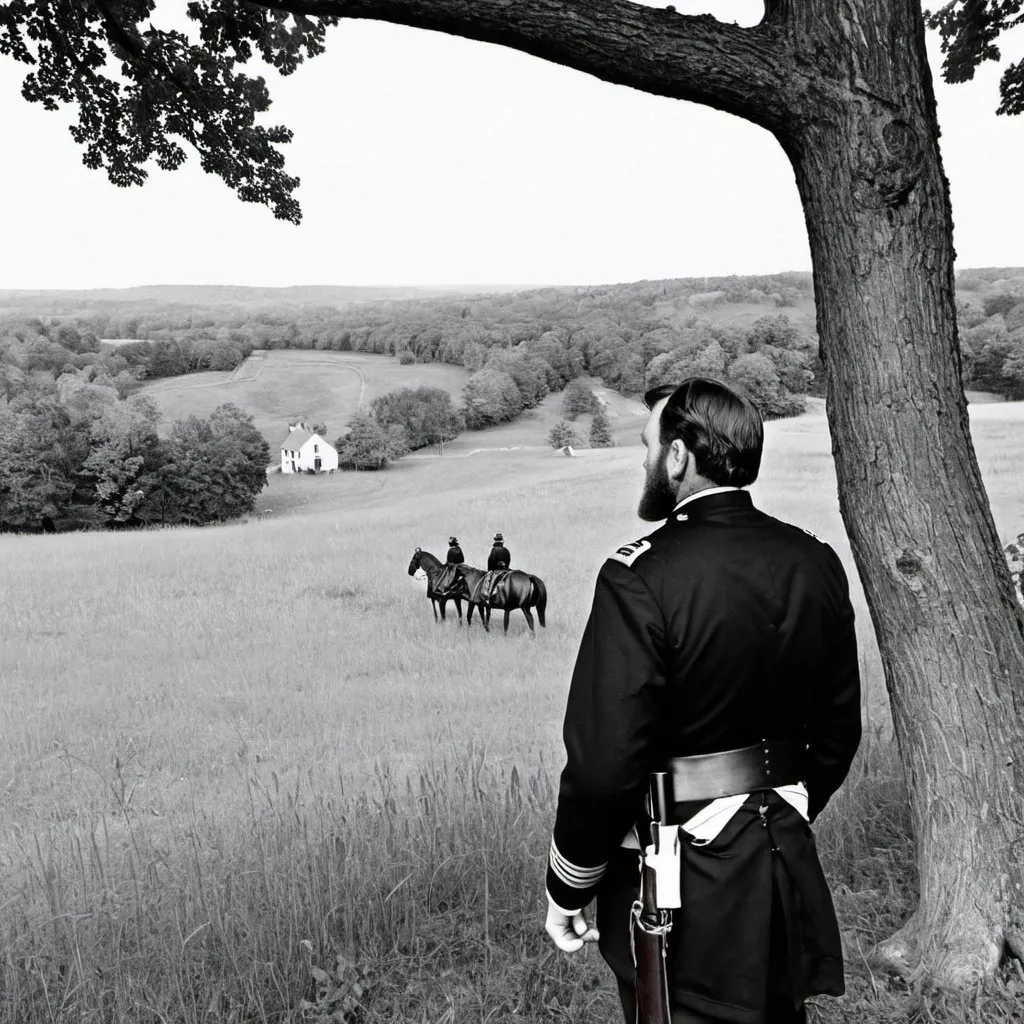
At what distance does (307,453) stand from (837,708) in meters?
93.7

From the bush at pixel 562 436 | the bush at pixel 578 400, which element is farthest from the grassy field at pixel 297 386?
the bush at pixel 562 436

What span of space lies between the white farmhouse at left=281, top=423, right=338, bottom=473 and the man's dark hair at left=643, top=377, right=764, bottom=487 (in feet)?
293

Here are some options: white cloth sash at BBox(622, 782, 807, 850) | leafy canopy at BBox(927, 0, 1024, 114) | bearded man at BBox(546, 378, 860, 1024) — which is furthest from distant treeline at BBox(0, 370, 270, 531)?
white cloth sash at BBox(622, 782, 807, 850)

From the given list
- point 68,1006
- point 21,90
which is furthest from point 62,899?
point 21,90

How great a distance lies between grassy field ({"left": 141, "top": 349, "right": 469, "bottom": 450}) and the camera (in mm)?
101500

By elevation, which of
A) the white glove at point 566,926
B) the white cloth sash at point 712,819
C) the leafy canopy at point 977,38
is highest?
the leafy canopy at point 977,38

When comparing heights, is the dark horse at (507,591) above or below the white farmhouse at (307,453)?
above

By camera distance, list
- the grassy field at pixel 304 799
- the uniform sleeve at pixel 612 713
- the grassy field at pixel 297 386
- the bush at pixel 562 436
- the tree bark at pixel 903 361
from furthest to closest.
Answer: the grassy field at pixel 297 386 < the bush at pixel 562 436 < the grassy field at pixel 304 799 < the tree bark at pixel 903 361 < the uniform sleeve at pixel 612 713

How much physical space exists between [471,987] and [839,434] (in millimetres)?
2694

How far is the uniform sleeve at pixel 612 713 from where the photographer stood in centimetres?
210

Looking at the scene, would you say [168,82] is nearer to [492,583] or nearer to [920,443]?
[920,443]

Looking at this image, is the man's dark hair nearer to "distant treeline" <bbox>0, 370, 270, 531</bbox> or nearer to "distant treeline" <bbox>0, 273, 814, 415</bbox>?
"distant treeline" <bbox>0, 273, 814, 415</bbox>

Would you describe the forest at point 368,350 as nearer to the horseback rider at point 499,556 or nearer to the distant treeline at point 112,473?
the distant treeline at point 112,473

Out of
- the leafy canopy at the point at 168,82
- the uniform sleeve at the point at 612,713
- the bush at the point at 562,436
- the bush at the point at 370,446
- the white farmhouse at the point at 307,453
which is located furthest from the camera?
the white farmhouse at the point at 307,453
